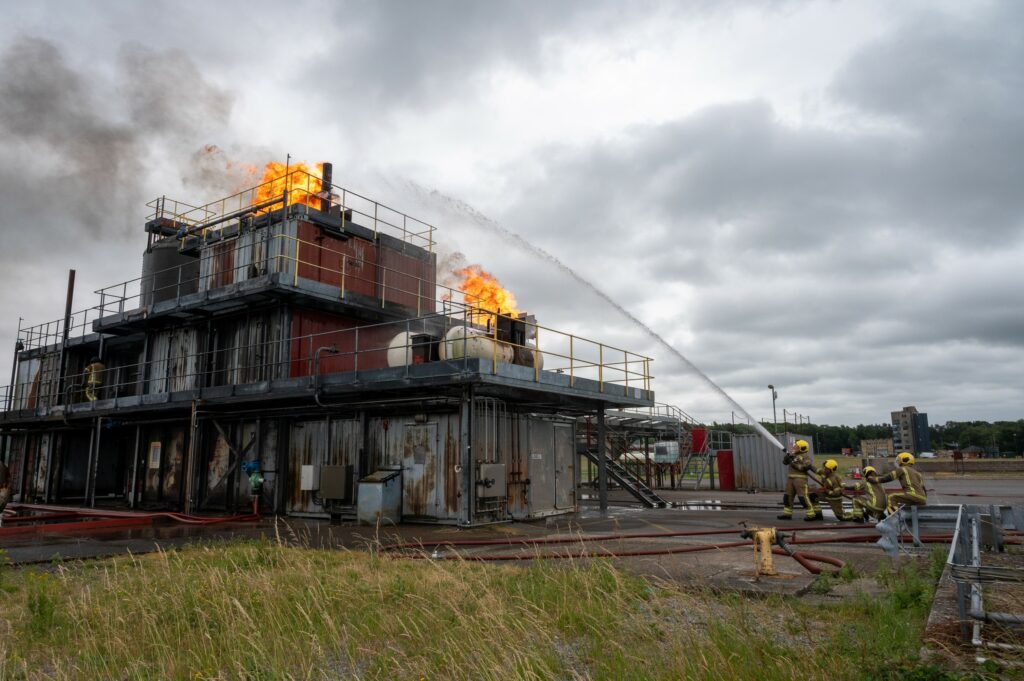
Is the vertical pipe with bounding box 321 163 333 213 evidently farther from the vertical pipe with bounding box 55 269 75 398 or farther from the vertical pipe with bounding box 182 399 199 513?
the vertical pipe with bounding box 55 269 75 398

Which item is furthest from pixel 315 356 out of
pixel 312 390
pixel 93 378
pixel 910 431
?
pixel 910 431

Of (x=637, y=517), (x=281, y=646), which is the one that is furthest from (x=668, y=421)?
(x=281, y=646)

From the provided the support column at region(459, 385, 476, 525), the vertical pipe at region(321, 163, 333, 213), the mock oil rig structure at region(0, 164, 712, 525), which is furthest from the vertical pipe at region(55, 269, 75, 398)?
the support column at region(459, 385, 476, 525)

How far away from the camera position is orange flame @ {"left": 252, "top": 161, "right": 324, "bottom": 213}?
861 inches

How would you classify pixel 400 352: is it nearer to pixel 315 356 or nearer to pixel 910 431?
pixel 315 356

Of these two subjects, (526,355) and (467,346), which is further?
(526,355)

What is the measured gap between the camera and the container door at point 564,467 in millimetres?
19531

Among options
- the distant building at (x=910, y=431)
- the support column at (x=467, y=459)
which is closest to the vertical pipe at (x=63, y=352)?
the support column at (x=467, y=459)

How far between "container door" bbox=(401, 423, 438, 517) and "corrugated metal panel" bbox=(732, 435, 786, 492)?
19.6 m

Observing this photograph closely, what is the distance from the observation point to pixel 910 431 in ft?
242

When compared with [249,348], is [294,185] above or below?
above

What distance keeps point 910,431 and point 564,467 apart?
226 ft

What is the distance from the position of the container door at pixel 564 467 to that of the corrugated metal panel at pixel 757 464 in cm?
1403

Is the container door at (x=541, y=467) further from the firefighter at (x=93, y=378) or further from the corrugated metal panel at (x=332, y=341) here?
the firefighter at (x=93, y=378)
